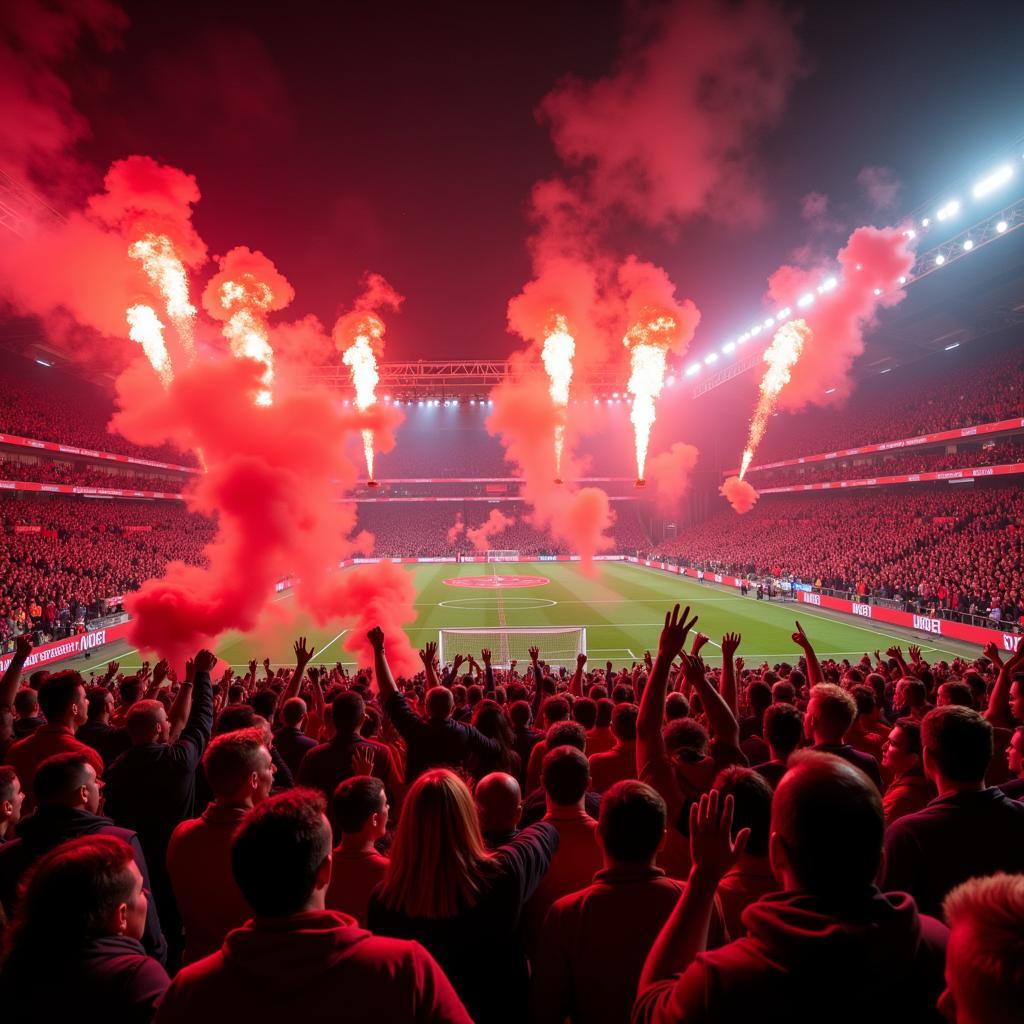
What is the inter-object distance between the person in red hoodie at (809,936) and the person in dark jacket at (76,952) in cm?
168

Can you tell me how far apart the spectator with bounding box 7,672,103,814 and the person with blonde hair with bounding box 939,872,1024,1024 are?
216 inches


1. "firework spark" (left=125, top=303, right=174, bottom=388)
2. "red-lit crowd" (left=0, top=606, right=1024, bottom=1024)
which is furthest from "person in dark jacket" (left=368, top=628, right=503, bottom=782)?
"firework spark" (left=125, top=303, right=174, bottom=388)

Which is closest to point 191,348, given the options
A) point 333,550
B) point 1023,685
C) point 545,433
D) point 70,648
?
point 70,648

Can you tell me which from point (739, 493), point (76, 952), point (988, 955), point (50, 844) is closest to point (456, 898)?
point (76, 952)

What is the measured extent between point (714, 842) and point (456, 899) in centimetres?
114

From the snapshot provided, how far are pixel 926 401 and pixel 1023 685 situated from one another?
47687 mm

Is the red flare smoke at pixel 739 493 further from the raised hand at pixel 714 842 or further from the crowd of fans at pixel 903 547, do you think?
the raised hand at pixel 714 842

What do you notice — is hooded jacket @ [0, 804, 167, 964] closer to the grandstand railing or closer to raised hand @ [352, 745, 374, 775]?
raised hand @ [352, 745, 374, 775]

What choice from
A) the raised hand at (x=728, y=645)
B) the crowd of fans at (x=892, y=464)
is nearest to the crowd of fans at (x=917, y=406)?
the crowd of fans at (x=892, y=464)

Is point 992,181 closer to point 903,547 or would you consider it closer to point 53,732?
point 903,547

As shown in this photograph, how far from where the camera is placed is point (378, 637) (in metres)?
6.30

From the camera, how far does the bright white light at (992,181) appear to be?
2542 centimetres

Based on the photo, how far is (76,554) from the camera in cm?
3366

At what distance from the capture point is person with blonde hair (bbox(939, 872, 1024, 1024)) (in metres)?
1.40
